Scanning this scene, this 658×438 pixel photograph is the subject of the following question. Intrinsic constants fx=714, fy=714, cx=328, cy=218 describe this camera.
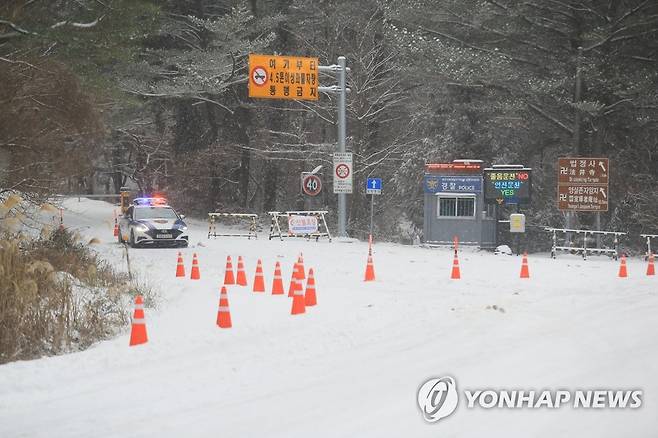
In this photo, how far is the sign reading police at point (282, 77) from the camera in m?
27.3

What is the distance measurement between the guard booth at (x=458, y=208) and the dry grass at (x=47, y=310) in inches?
695

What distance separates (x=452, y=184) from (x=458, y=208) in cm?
100

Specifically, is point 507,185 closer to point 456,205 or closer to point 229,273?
point 456,205

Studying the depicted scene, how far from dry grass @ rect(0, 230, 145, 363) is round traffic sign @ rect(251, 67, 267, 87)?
15.5 metres

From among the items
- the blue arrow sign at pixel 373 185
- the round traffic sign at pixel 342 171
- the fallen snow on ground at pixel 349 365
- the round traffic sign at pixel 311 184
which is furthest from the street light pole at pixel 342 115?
the fallen snow on ground at pixel 349 365

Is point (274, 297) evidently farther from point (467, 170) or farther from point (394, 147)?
point (394, 147)

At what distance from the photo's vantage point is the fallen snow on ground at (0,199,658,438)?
20.8ft

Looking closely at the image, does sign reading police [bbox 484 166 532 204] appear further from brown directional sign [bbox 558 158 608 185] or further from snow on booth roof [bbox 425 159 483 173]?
brown directional sign [bbox 558 158 608 185]

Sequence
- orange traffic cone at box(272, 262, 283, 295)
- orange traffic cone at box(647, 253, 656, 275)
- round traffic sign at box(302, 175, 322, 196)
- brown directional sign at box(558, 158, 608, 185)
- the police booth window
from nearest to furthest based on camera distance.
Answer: orange traffic cone at box(272, 262, 283, 295)
orange traffic cone at box(647, 253, 656, 275)
brown directional sign at box(558, 158, 608, 185)
the police booth window
round traffic sign at box(302, 175, 322, 196)

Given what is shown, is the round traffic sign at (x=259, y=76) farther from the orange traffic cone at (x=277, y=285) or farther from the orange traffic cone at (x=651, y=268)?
the orange traffic cone at (x=651, y=268)

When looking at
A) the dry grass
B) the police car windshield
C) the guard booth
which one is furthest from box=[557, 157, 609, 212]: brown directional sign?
the dry grass

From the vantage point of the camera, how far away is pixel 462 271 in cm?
1830

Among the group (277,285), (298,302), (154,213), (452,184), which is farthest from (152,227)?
(298,302)

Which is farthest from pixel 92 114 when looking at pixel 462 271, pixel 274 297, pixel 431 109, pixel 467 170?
pixel 431 109
